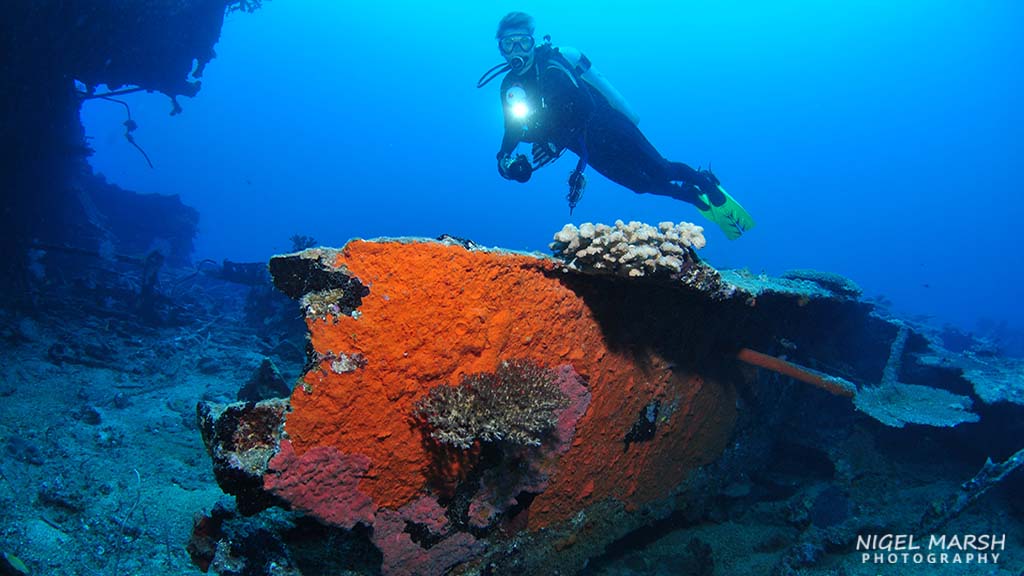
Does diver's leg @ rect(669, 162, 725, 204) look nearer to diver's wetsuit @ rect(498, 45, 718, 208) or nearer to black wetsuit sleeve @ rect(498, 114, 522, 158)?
diver's wetsuit @ rect(498, 45, 718, 208)

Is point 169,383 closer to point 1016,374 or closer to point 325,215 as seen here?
point 1016,374

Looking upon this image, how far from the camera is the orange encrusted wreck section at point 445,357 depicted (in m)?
2.47

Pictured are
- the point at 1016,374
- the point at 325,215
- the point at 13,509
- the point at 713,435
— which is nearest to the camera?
the point at 13,509

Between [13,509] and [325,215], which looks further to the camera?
[325,215]

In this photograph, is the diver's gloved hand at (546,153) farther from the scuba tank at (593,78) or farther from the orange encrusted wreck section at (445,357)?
the orange encrusted wreck section at (445,357)

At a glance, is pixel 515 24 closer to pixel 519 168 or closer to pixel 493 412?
pixel 519 168

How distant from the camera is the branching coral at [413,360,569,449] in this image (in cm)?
272

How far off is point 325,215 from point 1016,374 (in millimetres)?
174195

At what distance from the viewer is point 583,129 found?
25.7 feet

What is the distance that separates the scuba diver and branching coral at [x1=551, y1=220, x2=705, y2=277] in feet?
13.4

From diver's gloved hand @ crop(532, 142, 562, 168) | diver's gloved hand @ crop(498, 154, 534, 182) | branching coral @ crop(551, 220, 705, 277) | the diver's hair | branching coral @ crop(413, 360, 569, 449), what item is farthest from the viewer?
diver's gloved hand @ crop(532, 142, 562, 168)

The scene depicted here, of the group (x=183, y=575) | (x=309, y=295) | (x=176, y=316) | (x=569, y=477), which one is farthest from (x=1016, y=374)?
(x=176, y=316)

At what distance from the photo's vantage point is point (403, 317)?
2605mm

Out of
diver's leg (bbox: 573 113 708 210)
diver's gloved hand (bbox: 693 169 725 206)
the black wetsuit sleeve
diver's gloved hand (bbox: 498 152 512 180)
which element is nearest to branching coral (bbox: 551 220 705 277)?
diver's gloved hand (bbox: 498 152 512 180)
